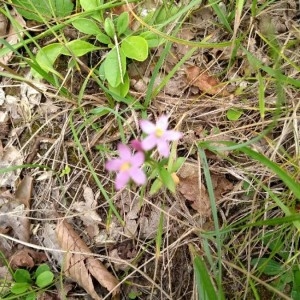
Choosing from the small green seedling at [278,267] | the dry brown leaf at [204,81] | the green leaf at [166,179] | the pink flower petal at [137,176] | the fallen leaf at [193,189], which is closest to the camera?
the pink flower petal at [137,176]

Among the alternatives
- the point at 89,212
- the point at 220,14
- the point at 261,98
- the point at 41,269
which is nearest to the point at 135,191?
the point at 89,212

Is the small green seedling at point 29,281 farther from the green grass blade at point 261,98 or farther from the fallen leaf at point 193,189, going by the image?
the green grass blade at point 261,98

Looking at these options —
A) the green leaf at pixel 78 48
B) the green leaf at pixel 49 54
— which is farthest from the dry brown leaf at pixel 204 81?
the green leaf at pixel 49 54

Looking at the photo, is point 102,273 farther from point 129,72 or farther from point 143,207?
point 129,72

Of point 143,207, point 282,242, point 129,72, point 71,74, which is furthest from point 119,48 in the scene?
point 282,242

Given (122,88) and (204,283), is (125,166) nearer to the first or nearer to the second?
(204,283)

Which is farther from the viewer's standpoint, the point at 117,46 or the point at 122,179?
the point at 117,46

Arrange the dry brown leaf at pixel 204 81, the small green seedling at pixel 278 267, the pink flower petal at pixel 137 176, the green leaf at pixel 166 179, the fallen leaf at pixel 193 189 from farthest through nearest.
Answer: the dry brown leaf at pixel 204 81 < the fallen leaf at pixel 193 189 < the small green seedling at pixel 278 267 < the green leaf at pixel 166 179 < the pink flower petal at pixel 137 176
